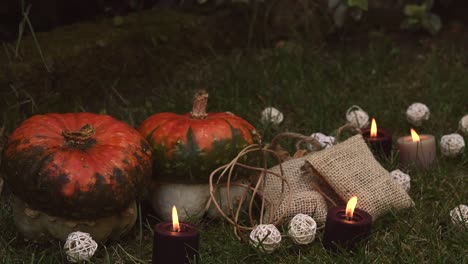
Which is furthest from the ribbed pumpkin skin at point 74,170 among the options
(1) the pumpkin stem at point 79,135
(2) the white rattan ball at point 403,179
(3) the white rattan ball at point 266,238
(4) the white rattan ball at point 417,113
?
(4) the white rattan ball at point 417,113

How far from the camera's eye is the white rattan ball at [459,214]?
9.76 ft

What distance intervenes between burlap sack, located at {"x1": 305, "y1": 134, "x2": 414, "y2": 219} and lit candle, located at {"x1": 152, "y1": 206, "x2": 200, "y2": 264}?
2.38 feet

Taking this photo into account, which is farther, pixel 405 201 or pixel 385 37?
pixel 385 37

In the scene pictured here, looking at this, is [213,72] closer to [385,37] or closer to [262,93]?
[262,93]

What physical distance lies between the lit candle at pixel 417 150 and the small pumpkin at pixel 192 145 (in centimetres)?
86

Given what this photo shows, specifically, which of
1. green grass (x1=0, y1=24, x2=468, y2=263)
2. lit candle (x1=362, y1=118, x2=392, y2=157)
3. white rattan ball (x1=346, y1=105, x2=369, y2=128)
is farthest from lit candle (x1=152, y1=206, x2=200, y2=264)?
white rattan ball (x1=346, y1=105, x2=369, y2=128)

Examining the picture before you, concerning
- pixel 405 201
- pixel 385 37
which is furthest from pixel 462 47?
pixel 405 201

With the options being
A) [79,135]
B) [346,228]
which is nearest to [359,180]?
[346,228]

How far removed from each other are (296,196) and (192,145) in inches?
18.3

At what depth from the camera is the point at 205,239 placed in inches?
119

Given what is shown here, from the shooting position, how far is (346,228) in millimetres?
2787

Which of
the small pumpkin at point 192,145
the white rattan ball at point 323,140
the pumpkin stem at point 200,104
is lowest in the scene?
the white rattan ball at point 323,140

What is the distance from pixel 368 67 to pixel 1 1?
7.25 feet

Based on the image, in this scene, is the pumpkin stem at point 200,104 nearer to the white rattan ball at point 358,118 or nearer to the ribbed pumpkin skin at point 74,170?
the ribbed pumpkin skin at point 74,170
